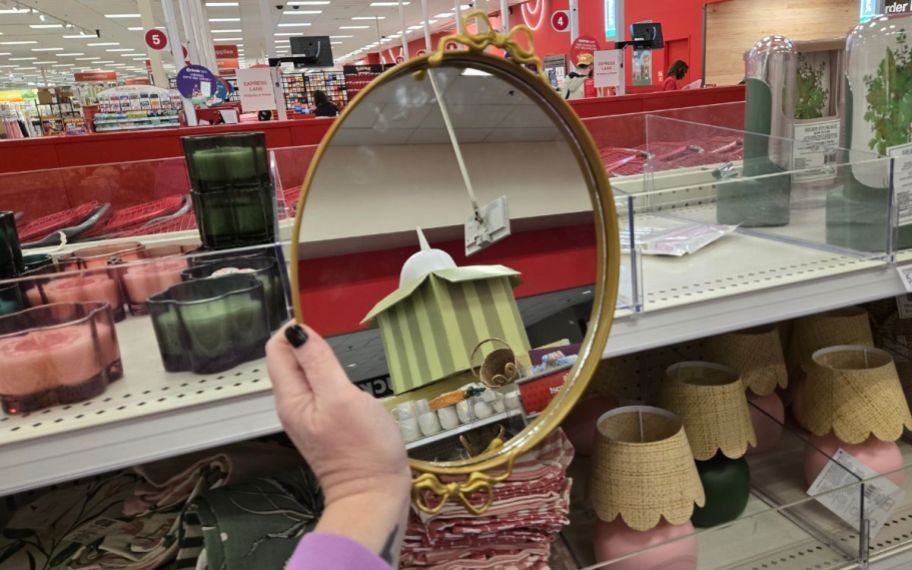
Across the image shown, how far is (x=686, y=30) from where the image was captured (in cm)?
920

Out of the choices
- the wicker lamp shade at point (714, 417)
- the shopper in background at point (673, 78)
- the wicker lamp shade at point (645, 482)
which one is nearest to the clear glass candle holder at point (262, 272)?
the wicker lamp shade at point (645, 482)

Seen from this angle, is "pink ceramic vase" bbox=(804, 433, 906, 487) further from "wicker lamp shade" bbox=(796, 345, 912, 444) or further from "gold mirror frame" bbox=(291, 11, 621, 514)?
"gold mirror frame" bbox=(291, 11, 621, 514)

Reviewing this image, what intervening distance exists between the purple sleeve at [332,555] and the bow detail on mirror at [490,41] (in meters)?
0.43

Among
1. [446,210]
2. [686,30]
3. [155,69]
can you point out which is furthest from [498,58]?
[686,30]

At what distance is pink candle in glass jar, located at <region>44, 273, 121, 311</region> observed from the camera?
2.52ft

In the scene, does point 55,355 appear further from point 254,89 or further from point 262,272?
point 254,89

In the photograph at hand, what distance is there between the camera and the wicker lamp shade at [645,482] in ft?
3.05

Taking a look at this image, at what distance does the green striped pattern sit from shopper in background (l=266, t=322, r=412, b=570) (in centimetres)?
17

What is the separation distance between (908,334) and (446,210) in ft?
3.86

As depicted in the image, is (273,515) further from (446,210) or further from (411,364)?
(446,210)

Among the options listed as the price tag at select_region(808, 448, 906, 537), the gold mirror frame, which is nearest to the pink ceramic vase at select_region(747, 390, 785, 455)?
the price tag at select_region(808, 448, 906, 537)

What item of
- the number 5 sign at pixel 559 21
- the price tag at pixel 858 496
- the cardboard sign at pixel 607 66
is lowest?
the price tag at pixel 858 496

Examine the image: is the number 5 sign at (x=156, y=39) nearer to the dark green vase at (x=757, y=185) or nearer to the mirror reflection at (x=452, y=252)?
the dark green vase at (x=757, y=185)

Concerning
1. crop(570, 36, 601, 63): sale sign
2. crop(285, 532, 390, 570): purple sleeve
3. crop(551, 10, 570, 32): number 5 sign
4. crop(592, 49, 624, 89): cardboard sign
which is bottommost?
crop(285, 532, 390, 570): purple sleeve
